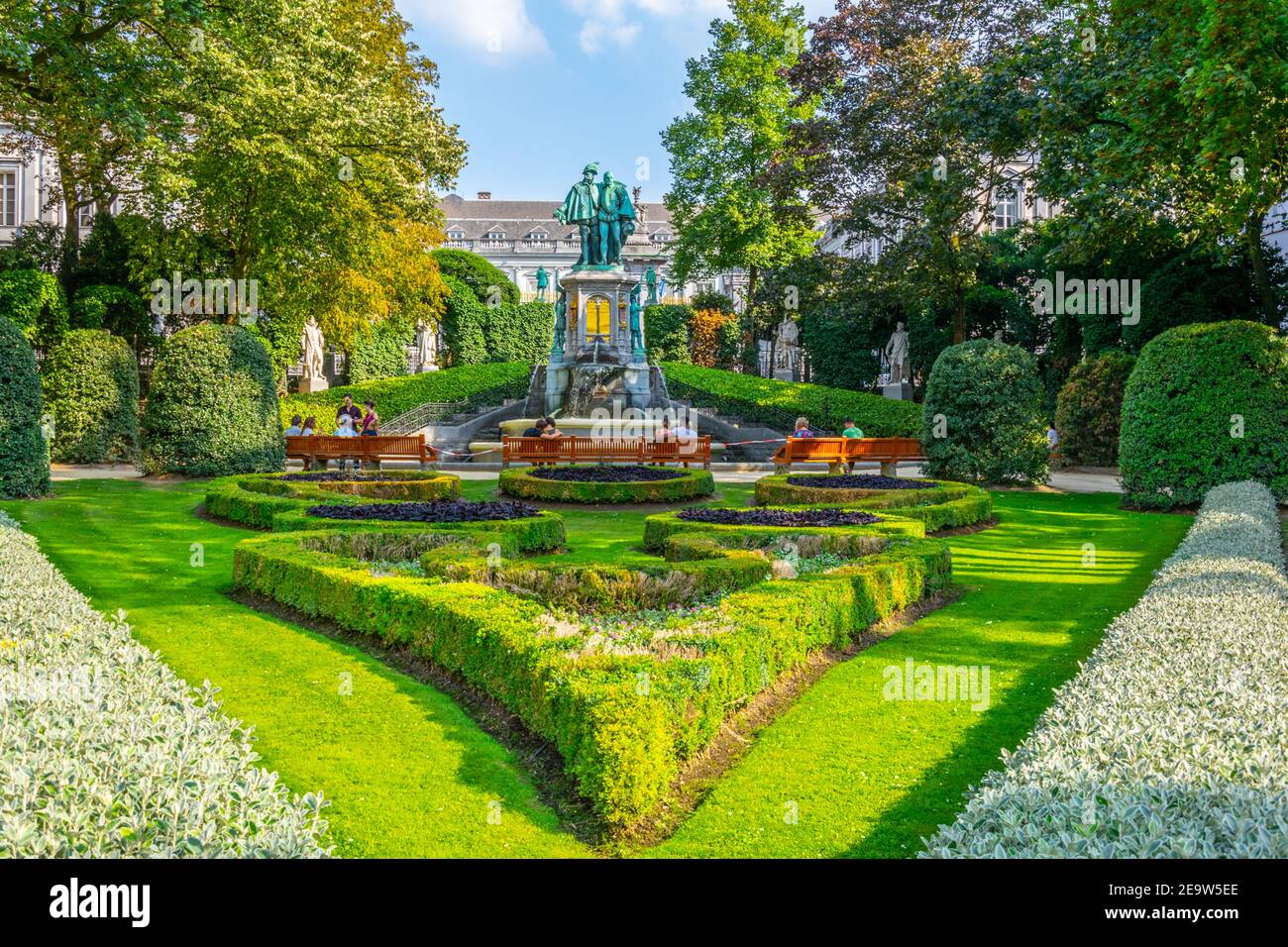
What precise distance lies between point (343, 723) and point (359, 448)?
Answer: 14272 mm

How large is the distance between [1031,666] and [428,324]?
4024cm

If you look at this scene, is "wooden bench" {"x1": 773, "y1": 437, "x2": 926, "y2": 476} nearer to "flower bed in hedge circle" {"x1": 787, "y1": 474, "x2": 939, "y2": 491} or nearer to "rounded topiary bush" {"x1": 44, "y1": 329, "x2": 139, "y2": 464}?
"flower bed in hedge circle" {"x1": 787, "y1": 474, "x2": 939, "y2": 491}

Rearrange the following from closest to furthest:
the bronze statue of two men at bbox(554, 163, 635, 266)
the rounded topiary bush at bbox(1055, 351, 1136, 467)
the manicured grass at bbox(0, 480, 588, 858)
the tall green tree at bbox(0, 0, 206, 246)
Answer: the manicured grass at bbox(0, 480, 588, 858) → the tall green tree at bbox(0, 0, 206, 246) → the rounded topiary bush at bbox(1055, 351, 1136, 467) → the bronze statue of two men at bbox(554, 163, 635, 266)

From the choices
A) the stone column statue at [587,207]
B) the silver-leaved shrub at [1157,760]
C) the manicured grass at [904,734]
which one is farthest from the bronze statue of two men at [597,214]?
the silver-leaved shrub at [1157,760]

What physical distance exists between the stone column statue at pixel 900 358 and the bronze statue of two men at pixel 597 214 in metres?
10.6

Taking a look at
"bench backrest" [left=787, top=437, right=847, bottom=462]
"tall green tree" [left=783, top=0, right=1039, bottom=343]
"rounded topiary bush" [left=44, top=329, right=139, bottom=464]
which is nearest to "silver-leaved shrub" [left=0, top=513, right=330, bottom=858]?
"bench backrest" [left=787, top=437, right=847, bottom=462]

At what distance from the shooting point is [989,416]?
18500 millimetres

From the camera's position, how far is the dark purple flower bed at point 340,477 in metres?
14.5

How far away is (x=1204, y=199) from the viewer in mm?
18516

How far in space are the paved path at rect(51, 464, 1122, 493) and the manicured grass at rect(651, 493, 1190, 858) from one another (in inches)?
415

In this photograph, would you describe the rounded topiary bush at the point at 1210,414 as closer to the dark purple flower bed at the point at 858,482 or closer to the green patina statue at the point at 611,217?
the dark purple flower bed at the point at 858,482

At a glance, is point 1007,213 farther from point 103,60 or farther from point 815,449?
point 103,60

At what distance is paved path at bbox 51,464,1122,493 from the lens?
19375 mm

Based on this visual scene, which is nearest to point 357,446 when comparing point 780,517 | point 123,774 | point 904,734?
point 780,517
